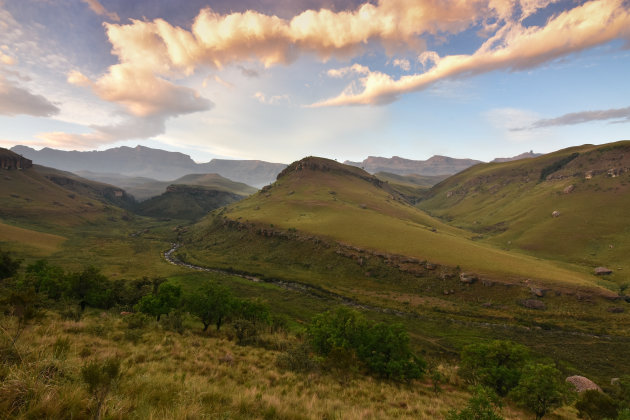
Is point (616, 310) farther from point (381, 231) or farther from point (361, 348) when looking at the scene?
point (361, 348)

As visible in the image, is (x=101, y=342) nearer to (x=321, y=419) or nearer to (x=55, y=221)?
(x=321, y=419)

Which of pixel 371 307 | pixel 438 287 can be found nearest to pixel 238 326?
pixel 371 307

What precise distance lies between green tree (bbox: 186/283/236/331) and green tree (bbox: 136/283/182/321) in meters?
2.53

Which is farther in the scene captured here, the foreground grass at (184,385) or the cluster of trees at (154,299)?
the cluster of trees at (154,299)

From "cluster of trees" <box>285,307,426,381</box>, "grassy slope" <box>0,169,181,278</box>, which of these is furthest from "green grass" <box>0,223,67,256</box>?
"cluster of trees" <box>285,307,426,381</box>

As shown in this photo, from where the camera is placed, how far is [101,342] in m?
19.1

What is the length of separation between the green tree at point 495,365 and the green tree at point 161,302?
40295 millimetres

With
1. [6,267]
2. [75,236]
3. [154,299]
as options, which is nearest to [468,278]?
[154,299]

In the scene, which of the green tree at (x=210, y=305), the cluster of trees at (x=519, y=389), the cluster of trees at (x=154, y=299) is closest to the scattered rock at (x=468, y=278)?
the cluster of trees at (x=519, y=389)

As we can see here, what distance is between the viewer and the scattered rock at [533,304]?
189 feet

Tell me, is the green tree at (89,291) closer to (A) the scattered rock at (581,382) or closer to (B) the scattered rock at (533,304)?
(A) the scattered rock at (581,382)

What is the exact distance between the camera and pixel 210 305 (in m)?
37.7

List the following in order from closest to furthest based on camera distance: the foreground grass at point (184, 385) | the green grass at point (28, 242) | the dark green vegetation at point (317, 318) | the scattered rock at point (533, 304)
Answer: the foreground grass at point (184, 385) → the dark green vegetation at point (317, 318) → the scattered rock at point (533, 304) → the green grass at point (28, 242)

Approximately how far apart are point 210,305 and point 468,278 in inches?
2523
